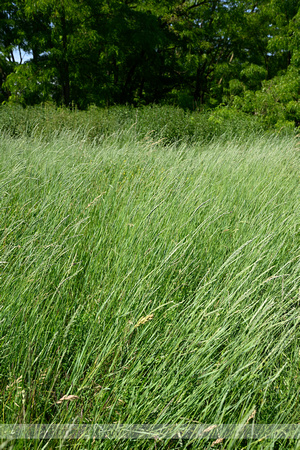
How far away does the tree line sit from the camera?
12.9 m

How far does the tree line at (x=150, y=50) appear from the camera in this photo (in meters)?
12.9

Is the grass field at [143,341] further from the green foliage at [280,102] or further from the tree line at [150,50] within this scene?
the tree line at [150,50]

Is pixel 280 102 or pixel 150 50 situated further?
pixel 150 50

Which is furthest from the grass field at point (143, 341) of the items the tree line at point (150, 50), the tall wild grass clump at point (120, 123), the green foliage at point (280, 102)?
the tree line at point (150, 50)

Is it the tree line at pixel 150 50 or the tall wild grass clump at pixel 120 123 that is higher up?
the tree line at pixel 150 50

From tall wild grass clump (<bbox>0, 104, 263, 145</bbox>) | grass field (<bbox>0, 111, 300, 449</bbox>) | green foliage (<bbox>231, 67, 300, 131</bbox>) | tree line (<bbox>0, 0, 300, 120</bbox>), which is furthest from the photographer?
tree line (<bbox>0, 0, 300, 120</bbox>)

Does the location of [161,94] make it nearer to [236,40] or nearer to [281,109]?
[236,40]

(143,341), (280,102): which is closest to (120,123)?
(280,102)

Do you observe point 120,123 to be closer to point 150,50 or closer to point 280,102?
point 280,102

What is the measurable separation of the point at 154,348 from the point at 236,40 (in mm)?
20788

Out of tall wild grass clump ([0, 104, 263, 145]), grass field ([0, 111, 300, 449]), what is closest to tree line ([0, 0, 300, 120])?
tall wild grass clump ([0, 104, 263, 145])

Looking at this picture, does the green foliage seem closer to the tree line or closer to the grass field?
the tree line

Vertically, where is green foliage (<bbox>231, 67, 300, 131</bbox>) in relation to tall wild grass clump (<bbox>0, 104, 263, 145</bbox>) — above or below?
above

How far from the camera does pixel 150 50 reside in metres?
15.1
